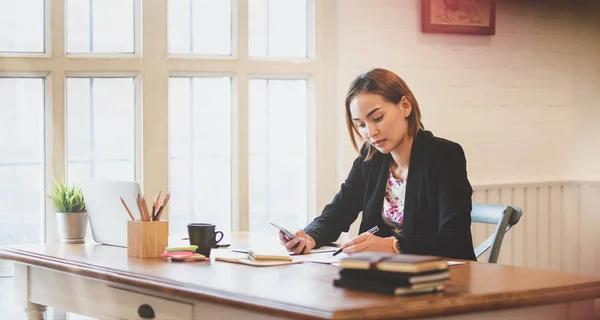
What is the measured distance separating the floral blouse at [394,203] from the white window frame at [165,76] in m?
1.04

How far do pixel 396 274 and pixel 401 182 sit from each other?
110 cm

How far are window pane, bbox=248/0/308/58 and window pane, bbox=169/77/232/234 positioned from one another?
0.78 feet

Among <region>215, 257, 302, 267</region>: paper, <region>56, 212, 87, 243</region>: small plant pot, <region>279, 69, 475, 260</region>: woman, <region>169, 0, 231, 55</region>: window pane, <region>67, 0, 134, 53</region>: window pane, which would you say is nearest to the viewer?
<region>215, 257, 302, 267</region>: paper

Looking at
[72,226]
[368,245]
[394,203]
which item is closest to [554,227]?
[394,203]

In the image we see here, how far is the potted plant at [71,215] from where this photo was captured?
3.46 m

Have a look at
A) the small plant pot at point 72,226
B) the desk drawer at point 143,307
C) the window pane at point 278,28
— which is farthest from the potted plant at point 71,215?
the window pane at point 278,28

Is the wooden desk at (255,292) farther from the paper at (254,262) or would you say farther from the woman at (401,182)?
the woman at (401,182)

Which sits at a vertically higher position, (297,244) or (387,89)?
(387,89)

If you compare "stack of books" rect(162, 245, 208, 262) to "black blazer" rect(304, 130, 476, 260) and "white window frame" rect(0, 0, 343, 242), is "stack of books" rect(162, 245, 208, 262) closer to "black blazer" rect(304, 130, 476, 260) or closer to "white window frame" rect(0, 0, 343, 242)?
"black blazer" rect(304, 130, 476, 260)

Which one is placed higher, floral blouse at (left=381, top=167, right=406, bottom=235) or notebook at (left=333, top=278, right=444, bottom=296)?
floral blouse at (left=381, top=167, right=406, bottom=235)

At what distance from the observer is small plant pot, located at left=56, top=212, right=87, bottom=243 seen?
346 centimetres

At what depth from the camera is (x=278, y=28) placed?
14.4 feet

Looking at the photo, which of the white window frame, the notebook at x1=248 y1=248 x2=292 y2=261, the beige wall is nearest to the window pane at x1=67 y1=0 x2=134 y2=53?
the white window frame

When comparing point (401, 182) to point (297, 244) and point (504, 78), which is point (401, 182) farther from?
point (504, 78)
